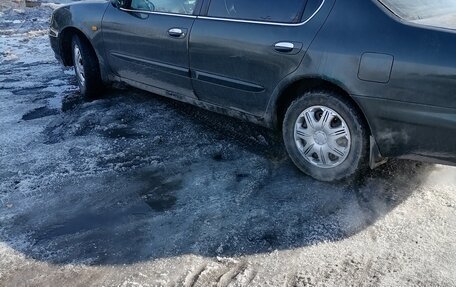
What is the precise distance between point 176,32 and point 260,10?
3.01 ft

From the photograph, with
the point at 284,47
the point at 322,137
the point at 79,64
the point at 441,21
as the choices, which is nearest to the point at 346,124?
the point at 322,137

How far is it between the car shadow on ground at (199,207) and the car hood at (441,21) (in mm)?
1168

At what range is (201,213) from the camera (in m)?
3.47

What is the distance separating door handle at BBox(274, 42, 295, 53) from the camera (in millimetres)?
3646

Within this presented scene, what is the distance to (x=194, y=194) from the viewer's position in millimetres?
3734

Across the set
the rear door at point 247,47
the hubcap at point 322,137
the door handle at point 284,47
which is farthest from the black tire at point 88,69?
the hubcap at point 322,137

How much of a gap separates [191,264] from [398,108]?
1.66 metres

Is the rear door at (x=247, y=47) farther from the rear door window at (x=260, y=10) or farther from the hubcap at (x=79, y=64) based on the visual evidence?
the hubcap at (x=79, y=64)

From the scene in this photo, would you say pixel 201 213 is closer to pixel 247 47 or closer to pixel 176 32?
pixel 247 47

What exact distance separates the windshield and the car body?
0.22 ft

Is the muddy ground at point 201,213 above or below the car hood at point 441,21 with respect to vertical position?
below

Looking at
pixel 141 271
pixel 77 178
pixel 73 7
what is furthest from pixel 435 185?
pixel 73 7

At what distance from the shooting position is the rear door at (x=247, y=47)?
144 inches

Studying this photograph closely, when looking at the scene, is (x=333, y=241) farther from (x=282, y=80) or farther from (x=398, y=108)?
(x=282, y=80)
